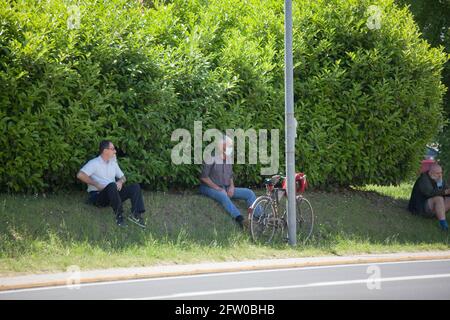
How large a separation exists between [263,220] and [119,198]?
8.11 feet

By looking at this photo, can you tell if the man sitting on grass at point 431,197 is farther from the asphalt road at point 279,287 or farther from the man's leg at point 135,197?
the man's leg at point 135,197

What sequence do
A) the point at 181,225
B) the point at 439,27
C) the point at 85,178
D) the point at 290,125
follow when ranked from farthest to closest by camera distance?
1. the point at 439,27
2. the point at 290,125
3. the point at 181,225
4. the point at 85,178

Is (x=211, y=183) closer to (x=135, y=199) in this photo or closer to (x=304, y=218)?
(x=304, y=218)

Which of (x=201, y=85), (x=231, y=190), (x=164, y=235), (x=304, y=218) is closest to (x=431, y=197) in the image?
(x=304, y=218)

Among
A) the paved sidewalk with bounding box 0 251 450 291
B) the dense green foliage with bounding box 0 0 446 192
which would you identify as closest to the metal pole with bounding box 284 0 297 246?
the paved sidewalk with bounding box 0 251 450 291

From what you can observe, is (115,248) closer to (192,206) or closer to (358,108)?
(192,206)

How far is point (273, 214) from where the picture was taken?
14211 mm

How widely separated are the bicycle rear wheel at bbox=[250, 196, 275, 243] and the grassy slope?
0.25 metres

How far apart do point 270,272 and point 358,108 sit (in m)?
6.24

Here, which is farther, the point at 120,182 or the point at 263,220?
the point at 263,220

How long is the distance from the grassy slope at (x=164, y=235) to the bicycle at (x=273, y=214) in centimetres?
26

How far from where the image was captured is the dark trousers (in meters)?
13.1

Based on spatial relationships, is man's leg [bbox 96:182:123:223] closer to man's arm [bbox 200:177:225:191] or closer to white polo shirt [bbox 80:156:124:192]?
white polo shirt [bbox 80:156:124:192]

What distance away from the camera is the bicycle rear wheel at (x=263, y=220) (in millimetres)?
14008
